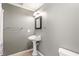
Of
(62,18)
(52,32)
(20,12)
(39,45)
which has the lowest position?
(39,45)

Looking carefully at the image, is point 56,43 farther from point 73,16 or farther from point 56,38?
point 73,16

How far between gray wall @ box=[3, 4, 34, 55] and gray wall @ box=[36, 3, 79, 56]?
31 centimetres

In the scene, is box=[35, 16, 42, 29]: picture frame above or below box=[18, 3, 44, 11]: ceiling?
below

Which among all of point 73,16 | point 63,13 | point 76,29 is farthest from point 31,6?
point 76,29

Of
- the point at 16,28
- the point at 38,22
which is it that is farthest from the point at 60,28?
the point at 16,28

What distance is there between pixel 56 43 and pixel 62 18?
1.56ft

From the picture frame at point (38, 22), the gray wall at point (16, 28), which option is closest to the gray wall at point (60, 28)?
the picture frame at point (38, 22)

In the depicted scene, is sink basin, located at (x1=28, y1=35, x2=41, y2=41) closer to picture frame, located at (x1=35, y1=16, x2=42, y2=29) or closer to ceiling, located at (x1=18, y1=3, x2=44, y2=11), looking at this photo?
picture frame, located at (x1=35, y1=16, x2=42, y2=29)

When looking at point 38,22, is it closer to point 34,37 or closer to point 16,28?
point 34,37

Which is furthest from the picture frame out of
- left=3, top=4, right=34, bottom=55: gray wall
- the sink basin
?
the sink basin

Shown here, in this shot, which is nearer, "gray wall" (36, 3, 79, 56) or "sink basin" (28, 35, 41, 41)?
"gray wall" (36, 3, 79, 56)

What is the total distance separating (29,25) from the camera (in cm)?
123

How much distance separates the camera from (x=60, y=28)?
1.18m

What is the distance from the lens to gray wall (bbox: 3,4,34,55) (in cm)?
112
